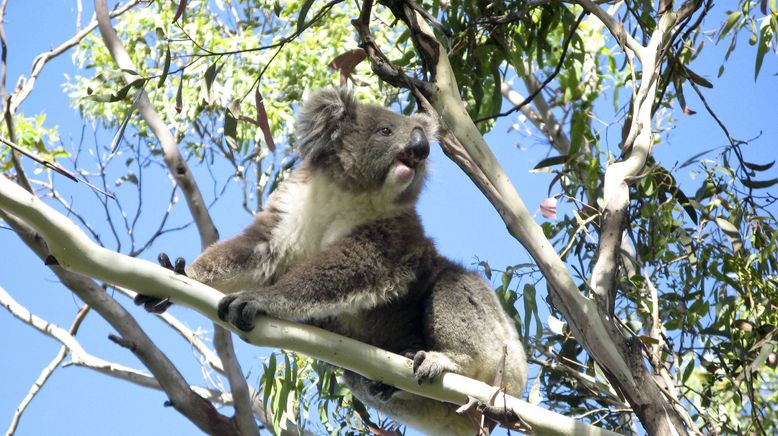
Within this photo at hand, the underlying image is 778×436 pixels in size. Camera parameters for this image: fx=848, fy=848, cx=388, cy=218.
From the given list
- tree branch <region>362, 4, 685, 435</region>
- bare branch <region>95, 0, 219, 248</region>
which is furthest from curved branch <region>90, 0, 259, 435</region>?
tree branch <region>362, 4, 685, 435</region>

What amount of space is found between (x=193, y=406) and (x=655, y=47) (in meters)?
2.90

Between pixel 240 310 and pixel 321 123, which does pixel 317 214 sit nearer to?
pixel 321 123

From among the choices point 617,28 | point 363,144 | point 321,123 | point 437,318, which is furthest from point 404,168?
point 617,28

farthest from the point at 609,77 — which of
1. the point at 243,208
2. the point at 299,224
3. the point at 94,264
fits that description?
the point at 94,264

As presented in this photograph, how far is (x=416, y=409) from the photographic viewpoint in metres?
3.19

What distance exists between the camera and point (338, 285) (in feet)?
9.22

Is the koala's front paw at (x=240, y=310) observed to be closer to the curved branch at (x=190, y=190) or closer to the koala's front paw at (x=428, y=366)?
the koala's front paw at (x=428, y=366)

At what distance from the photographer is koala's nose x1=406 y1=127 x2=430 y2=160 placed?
3.29 meters

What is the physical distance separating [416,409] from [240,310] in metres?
0.99

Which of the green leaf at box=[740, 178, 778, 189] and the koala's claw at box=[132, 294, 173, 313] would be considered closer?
the koala's claw at box=[132, 294, 173, 313]

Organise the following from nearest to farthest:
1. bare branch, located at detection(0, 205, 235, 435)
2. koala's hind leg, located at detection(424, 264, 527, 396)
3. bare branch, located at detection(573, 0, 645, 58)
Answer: koala's hind leg, located at detection(424, 264, 527, 396) < bare branch, located at detection(573, 0, 645, 58) < bare branch, located at detection(0, 205, 235, 435)

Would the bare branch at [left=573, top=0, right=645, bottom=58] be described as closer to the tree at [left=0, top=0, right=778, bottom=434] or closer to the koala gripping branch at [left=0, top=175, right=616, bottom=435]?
the tree at [left=0, top=0, right=778, bottom=434]

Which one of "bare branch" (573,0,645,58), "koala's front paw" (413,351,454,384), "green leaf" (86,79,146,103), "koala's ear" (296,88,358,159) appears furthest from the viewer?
"koala's ear" (296,88,358,159)

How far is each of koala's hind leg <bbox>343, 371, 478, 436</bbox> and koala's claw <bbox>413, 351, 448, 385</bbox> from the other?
51cm
